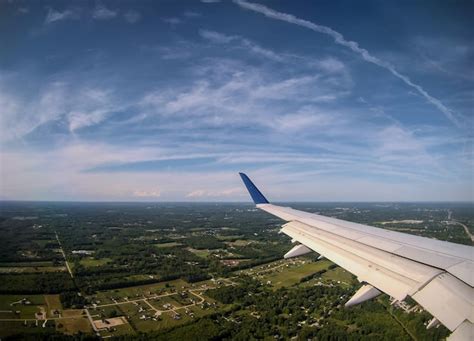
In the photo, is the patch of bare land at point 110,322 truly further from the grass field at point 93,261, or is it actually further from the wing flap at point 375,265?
the wing flap at point 375,265

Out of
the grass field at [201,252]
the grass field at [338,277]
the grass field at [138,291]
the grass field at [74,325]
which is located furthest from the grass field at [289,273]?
the grass field at [74,325]

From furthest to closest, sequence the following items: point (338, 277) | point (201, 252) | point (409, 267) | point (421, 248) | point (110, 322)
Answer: point (201, 252), point (338, 277), point (110, 322), point (421, 248), point (409, 267)

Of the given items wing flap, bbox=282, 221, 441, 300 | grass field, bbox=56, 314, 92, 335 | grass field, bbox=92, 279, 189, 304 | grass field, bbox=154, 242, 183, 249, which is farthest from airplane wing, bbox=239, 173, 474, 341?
grass field, bbox=154, 242, 183, 249

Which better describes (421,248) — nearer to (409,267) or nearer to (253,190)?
(409,267)

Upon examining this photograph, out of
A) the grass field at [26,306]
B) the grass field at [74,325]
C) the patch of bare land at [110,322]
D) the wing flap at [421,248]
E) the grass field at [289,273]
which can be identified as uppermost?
the wing flap at [421,248]

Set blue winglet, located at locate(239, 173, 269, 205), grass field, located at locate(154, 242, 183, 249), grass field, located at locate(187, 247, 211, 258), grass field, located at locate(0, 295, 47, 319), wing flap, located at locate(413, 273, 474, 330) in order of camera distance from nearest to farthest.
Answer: wing flap, located at locate(413, 273, 474, 330)
blue winglet, located at locate(239, 173, 269, 205)
grass field, located at locate(0, 295, 47, 319)
grass field, located at locate(187, 247, 211, 258)
grass field, located at locate(154, 242, 183, 249)

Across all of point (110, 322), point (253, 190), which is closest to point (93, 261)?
point (110, 322)

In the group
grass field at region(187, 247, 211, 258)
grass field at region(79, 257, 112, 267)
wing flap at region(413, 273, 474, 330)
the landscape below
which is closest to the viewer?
wing flap at region(413, 273, 474, 330)

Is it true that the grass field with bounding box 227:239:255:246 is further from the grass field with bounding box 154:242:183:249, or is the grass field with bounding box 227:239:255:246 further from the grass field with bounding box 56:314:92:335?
the grass field with bounding box 56:314:92:335
